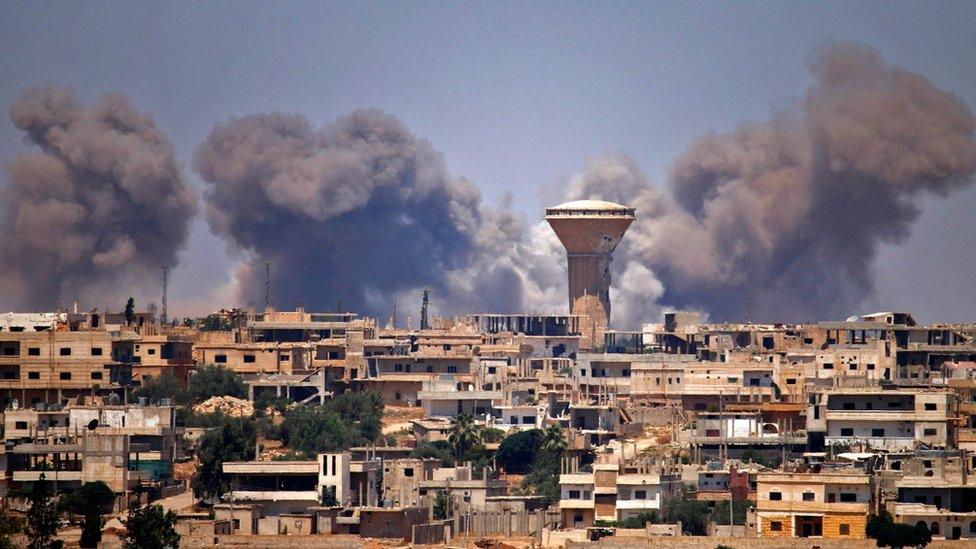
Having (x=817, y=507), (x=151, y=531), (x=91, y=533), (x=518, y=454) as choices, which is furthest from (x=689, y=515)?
(x=91, y=533)

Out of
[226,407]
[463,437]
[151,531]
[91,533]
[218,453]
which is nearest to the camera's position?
[151,531]

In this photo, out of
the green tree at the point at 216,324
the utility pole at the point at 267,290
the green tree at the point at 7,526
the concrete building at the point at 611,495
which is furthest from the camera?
the utility pole at the point at 267,290

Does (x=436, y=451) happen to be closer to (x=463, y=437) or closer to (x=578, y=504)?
(x=463, y=437)

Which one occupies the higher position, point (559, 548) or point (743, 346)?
point (743, 346)

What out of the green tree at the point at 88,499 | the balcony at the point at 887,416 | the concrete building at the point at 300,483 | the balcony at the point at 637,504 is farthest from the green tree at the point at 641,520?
the green tree at the point at 88,499

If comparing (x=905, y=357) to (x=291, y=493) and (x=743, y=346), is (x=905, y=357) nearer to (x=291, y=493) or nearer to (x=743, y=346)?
(x=743, y=346)

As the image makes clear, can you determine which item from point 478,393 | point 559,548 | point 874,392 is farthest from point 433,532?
point 478,393

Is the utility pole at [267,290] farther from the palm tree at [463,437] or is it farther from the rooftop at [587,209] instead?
A: the palm tree at [463,437]
